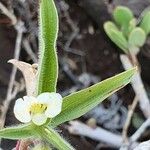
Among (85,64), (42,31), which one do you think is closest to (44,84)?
(42,31)

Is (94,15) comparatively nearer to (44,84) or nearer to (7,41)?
(7,41)

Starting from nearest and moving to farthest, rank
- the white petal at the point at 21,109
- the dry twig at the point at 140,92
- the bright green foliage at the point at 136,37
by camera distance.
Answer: the white petal at the point at 21,109 < the bright green foliage at the point at 136,37 < the dry twig at the point at 140,92

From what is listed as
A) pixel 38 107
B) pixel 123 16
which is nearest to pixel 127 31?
pixel 123 16

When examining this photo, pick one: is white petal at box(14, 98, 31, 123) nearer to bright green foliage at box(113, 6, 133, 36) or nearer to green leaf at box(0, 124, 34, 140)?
green leaf at box(0, 124, 34, 140)

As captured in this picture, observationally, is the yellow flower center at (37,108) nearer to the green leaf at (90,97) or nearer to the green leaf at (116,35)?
the green leaf at (90,97)

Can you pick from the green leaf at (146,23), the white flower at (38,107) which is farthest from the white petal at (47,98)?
the green leaf at (146,23)

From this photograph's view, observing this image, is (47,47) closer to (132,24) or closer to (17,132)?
(17,132)

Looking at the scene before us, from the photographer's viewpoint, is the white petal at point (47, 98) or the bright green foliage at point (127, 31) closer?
the white petal at point (47, 98)
